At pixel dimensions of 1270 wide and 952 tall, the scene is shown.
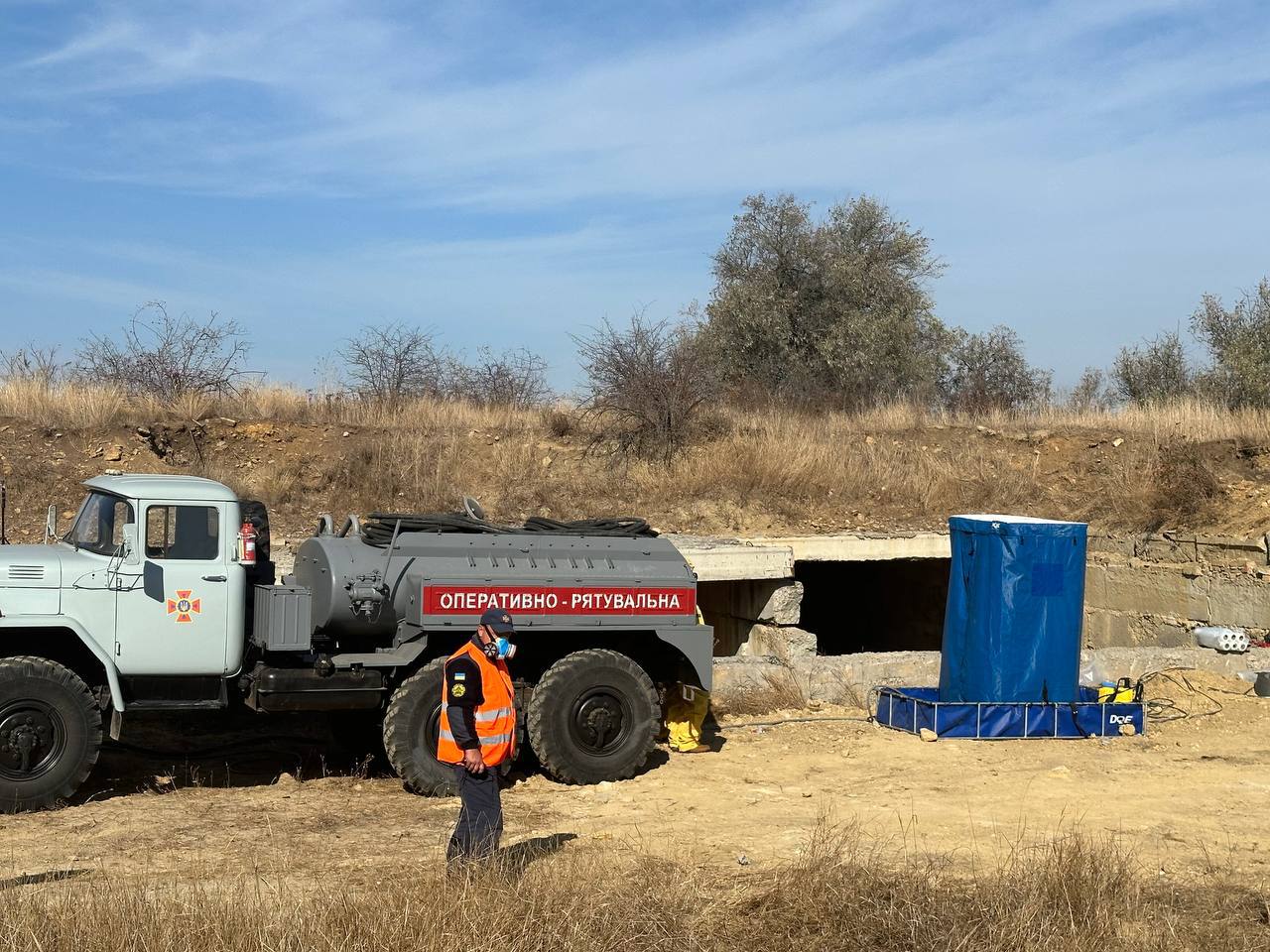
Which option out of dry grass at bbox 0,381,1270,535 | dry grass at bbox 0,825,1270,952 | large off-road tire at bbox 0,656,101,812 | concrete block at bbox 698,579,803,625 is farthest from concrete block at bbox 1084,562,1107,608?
large off-road tire at bbox 0,656,101,812

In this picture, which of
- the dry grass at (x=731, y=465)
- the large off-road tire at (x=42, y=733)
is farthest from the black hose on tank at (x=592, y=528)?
the dry grass at (x=731, y=465)

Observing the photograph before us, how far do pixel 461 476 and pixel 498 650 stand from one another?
978 cm

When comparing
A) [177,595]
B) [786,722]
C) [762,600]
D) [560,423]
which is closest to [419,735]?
[177,595]

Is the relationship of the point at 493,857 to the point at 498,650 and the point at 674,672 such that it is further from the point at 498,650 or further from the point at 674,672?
the point at 674,672

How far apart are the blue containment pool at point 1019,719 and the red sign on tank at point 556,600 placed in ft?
9.01

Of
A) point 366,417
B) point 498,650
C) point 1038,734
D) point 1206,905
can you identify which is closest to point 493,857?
point 498,650

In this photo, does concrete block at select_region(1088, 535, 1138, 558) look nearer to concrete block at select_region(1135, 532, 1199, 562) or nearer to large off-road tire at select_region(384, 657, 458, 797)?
concrete block at select_region(1135, 532, 1199, 562)

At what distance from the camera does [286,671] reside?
8.74 metres

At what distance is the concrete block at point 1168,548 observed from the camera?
15.0 meters

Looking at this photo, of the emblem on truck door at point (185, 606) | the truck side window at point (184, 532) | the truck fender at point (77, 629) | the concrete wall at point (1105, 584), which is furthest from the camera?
the concrete wall at point (1105, 584)

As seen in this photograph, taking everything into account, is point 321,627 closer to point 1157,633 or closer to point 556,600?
point 556,600

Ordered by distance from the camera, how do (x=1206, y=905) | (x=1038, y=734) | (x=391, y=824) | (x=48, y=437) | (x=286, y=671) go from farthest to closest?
(x=48, y=437) → (x=1038, y=734) → (x=286, y=671) → (x=391, y=824) → (x=1206, y=905)

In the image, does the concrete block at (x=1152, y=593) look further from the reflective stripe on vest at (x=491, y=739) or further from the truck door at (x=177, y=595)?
the truck door at (x=177, y=595)

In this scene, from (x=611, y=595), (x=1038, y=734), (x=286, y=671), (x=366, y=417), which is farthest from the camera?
(x=366, y=417)
